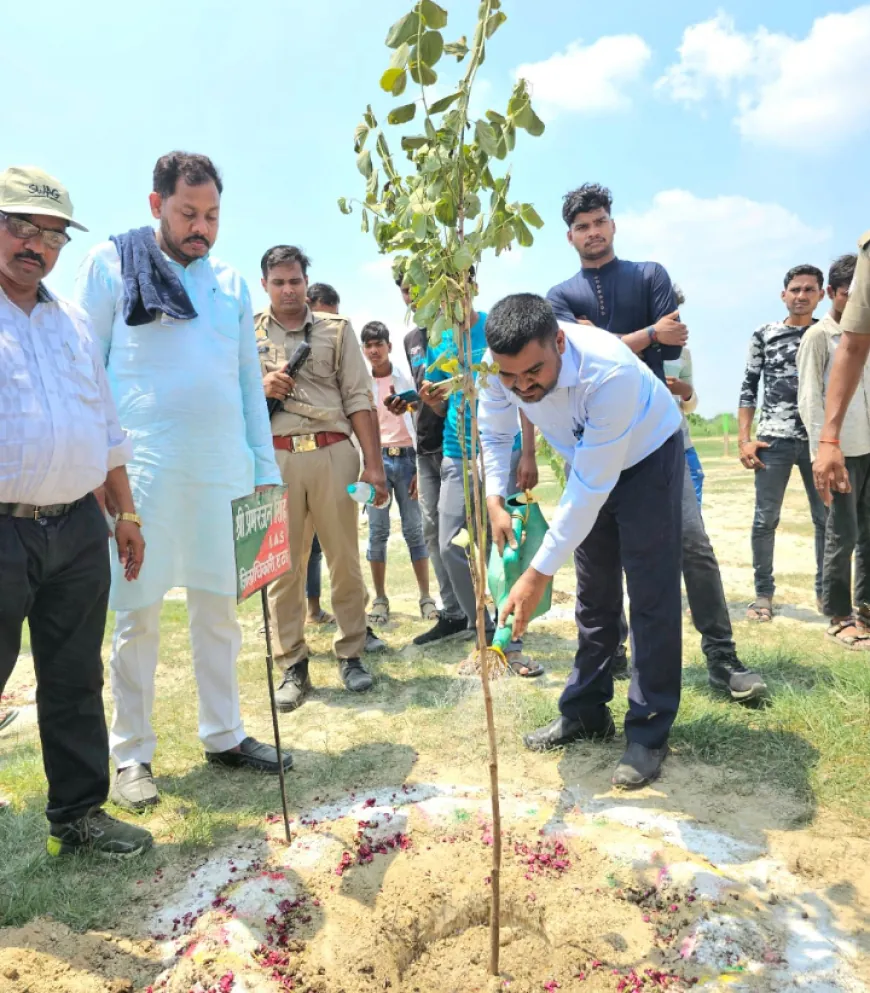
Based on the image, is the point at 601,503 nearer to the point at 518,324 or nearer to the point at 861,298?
the point at 518,324

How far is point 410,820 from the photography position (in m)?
2.88

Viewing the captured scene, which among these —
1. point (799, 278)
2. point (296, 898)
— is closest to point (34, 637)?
point (296, 898)

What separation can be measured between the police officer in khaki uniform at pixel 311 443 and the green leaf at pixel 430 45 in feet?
8.85

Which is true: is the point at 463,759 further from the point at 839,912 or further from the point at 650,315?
the point at 650,315

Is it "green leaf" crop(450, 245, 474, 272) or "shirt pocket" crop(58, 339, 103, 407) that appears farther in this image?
"shirt pocket" crop(58, 339, 103, 407)

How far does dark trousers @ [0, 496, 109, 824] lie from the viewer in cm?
246

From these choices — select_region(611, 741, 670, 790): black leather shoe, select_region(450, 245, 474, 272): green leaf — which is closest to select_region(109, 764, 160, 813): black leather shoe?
select_region(611, 741, 670, 790): black leather shoe

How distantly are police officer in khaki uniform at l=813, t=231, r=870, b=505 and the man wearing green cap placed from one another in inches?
112

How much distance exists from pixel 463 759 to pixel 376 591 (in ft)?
9.57

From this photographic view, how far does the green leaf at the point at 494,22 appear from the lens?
1736 mm

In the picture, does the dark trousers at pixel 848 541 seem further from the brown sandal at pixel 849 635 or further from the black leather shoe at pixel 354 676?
the black leather shoe at pixel 354 676

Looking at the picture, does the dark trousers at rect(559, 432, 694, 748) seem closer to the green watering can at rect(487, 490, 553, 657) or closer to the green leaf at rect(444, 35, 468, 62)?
the green watering can at rect(487, 490, 553, 657)

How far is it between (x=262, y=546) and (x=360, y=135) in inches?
57.5

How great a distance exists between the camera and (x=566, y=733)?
11.3ft
